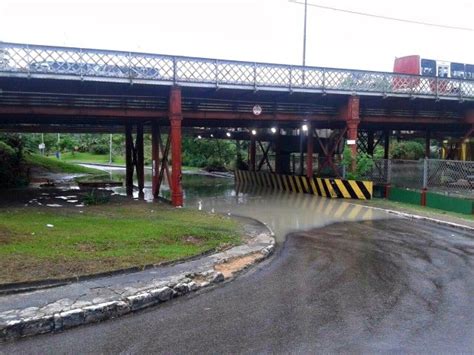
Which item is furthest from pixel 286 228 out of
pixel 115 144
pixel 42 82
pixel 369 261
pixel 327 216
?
pixel 115 144

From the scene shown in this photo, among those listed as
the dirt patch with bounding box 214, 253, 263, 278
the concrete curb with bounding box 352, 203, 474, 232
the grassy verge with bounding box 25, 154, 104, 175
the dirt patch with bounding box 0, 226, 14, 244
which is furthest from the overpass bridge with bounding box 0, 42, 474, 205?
the grassy verge with bounding box 25, 154, 104, 175

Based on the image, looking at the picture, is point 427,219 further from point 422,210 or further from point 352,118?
point 352,118

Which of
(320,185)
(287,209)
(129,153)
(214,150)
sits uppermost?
(214,150)

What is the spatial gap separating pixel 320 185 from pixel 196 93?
324 inches

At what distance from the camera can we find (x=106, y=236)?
9.66 meters

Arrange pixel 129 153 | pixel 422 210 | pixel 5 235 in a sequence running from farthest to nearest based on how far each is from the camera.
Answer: pixel 129 153 < pixel 422 210 < pixel 5 235

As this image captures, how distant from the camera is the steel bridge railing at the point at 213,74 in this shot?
15.3 metres

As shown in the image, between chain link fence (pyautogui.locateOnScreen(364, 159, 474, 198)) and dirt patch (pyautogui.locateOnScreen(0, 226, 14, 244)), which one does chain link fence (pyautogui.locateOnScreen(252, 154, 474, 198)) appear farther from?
dirt patch (pyautogui.locateOnScreen(0, 226, 14, 244))

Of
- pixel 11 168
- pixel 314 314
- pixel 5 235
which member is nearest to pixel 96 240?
pixel 5 235

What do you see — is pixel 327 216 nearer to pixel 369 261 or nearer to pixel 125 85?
pixel 369 261

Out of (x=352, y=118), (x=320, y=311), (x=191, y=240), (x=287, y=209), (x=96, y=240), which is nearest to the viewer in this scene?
(x=320, y=311)

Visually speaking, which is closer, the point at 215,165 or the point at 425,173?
the point at 425,173

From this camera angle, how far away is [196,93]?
1916cm

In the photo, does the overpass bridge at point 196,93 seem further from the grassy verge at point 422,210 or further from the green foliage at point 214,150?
the green foliage at point 214,150
